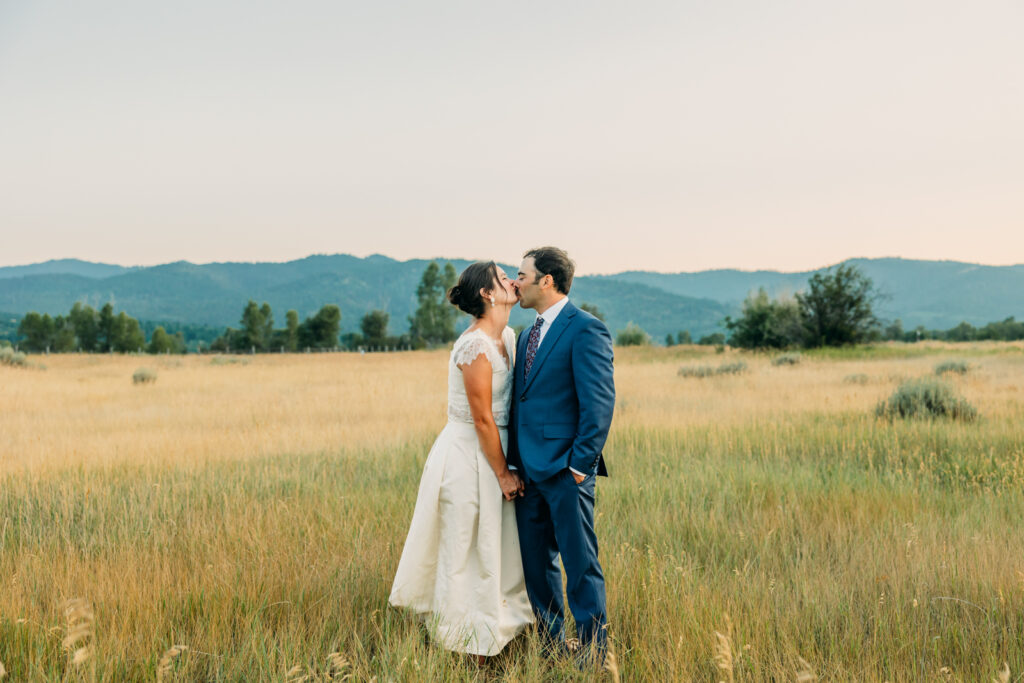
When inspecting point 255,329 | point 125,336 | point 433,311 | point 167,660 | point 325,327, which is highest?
point 433,311

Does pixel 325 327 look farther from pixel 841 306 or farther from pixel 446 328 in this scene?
pixel 841 306

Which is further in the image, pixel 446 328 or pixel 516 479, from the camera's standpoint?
pixel 446 328

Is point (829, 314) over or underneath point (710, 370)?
over

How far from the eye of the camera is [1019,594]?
4055 mm

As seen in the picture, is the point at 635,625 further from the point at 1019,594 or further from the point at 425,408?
the point at 425,408

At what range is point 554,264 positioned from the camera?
3.69m

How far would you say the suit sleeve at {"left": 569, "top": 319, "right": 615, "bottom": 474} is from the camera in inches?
135

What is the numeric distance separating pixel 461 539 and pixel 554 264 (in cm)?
170

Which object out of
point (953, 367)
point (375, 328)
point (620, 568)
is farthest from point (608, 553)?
point (375, 328)

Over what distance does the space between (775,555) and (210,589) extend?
417cm

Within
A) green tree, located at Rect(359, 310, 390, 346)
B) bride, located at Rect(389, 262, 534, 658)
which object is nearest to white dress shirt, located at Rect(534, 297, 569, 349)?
bride, located at Rect(389, 262, 534, 658)

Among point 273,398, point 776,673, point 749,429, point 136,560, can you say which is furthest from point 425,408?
point 776,673

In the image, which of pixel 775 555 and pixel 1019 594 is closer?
pixel 1019 594

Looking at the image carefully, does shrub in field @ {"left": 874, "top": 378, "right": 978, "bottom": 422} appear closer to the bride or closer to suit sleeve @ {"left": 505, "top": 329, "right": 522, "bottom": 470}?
suit sleeve @ {"left": 505, "top": 329, "right": 522, "bottom": 470}
